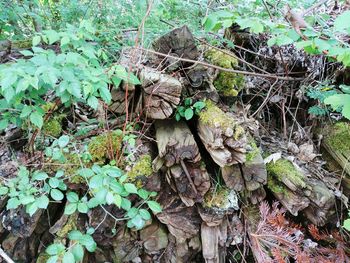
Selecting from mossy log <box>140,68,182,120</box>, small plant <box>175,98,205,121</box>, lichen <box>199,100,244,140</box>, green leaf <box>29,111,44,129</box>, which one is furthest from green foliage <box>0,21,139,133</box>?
lichen <box>199,100,244,140</box>

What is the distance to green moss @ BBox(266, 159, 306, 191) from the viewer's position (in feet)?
6.29

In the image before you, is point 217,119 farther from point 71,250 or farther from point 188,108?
point 71,250

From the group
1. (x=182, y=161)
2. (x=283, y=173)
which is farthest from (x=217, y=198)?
(x=283, y=173)

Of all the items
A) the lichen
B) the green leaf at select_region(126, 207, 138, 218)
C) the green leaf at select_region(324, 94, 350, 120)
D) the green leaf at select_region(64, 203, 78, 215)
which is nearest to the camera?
the green leaf at select_region(324, 94, 350, 120)

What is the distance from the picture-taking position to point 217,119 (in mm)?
1775

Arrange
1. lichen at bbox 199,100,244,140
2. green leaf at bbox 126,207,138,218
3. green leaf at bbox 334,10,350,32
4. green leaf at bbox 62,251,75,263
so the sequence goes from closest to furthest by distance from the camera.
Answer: green leaf at bbox 334,10,350,32 → green leaf at bbox 62,251,75,263 → green leaf at bbox 126,207,138,218 → lichen at bbox 199,100,244,140

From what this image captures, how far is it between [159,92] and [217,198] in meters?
0.85

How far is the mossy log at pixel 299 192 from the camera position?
1.93 m

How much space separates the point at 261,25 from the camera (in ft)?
4.78

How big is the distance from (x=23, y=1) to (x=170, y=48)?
1.78m

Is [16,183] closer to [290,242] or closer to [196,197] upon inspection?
[196,197]

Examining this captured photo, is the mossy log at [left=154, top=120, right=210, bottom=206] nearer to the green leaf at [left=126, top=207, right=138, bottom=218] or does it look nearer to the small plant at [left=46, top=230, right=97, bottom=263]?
the green leaf at [left=126, top=207, right=138, bottom=218]

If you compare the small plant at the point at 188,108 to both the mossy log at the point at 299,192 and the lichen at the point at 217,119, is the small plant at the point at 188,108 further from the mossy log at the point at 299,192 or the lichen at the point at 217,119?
the mossy log at the point at 299,192

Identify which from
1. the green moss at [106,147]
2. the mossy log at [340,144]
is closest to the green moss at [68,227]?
the green moss at [106,147]
